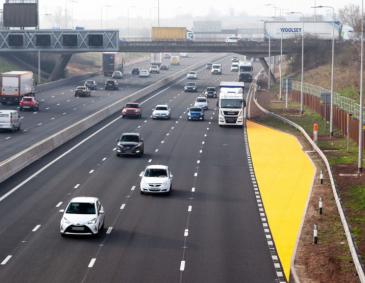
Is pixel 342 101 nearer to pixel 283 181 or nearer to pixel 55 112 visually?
pixel 55 112

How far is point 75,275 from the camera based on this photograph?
98.9 ft

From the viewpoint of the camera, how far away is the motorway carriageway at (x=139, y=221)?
31.2m

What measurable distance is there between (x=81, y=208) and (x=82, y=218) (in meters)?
0.77

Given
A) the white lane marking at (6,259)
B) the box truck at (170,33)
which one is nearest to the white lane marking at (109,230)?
the white lane marking at (6,259)

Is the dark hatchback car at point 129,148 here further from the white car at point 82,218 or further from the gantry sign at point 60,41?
the gantry sign at point 60,41

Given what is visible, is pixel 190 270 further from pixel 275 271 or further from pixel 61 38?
pixel 61 38

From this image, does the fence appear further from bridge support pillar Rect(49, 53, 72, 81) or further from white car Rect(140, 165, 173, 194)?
bridge support pillar Rect(49, 53, 72, 81)

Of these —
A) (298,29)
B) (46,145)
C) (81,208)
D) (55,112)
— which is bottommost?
(55,112)

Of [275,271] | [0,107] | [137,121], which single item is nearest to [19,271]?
[275,271]

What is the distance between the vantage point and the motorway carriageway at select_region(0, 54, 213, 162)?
221ft

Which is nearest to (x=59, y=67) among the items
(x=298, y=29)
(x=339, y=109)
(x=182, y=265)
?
(x=298, y=29)

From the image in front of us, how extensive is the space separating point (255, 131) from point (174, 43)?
2744 inches

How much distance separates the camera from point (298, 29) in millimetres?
168500

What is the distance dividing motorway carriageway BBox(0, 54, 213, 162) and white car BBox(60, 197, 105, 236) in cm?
2170
